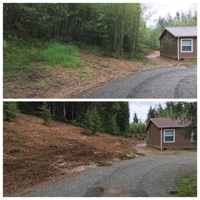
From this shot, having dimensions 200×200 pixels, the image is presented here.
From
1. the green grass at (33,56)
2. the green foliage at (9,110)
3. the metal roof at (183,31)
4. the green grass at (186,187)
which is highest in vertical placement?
the metal roof at (183,31)

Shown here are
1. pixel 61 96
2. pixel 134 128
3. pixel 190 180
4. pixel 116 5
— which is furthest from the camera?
pixel 134 128

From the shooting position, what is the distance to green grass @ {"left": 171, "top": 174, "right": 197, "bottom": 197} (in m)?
5.38

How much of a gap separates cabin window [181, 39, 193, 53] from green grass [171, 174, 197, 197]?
579 cm

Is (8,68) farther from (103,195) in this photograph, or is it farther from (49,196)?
(103,195)

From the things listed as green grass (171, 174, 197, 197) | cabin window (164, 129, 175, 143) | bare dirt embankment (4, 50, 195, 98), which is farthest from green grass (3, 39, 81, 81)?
cabin window (164, 129, 175, 143)

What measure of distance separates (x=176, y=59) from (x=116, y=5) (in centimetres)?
336

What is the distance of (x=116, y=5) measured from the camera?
409 inches

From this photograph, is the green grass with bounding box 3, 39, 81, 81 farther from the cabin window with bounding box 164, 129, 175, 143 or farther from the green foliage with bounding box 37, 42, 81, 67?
the cabin window with bounding box 164, 129, 175, 143

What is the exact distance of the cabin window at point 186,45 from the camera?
1055cm

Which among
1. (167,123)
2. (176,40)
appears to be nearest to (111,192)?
(176,40)

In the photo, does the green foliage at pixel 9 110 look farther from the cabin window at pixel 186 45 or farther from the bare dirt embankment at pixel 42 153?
the cabin window at pixel 186 45

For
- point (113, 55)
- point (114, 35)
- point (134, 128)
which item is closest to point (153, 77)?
point (113, 55)

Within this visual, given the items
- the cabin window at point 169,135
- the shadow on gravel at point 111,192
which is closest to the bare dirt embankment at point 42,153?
the shadow on gravel at point 111,192

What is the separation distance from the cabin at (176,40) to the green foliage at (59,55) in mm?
4103
